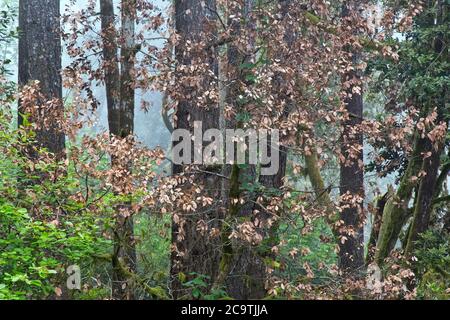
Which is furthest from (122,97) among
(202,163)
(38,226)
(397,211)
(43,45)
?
(397,211)

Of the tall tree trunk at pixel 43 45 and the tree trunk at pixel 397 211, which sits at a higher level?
the tall tree trunk at pixel 43 45

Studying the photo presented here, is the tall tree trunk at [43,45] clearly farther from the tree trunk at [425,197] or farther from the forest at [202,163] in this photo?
the tree trunk at [425,197]

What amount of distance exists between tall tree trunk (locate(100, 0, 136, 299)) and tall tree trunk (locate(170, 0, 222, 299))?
2.40 feet

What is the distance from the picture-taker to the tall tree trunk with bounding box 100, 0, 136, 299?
9.16 m

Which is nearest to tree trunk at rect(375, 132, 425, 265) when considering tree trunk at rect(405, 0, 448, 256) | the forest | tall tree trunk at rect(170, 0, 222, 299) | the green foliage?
tree trunk at rect(405, 0, 448, 256)

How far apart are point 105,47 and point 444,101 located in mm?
7101

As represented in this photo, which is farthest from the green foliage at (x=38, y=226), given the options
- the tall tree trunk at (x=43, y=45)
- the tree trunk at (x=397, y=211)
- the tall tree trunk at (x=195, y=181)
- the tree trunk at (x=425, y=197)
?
the tree trunk at (x=425, y=197)

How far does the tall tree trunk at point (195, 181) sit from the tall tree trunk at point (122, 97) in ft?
2.40

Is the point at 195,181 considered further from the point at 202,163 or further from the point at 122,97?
the point at 122,97

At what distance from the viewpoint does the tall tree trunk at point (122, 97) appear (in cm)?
916

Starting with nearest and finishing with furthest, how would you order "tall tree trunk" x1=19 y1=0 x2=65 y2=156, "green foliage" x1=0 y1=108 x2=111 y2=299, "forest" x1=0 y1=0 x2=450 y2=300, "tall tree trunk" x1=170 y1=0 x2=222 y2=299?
1. "green foliage" x1=0 y1=108 x2=111 y2=299
2. "forest" x1=0 y1=0 x2=450 y2=300
3. "tall tree trunk" x1=170 y1=0 x2=222 y2=299
4. "tall tree trunk" x1=19 y1=0 x2=65 y2=156

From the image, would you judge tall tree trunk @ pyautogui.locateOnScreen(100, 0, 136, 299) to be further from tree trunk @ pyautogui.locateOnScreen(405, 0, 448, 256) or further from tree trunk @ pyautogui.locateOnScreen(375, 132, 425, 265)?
tree trunk @ pyautogui.locateOnScreen(405, 0, 448, 256)

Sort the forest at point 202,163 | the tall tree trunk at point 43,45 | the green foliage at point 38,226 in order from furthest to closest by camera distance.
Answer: the tall tree trunk at point 43,45 < the forest at point 202,163 < the green foliage at point 38,226
